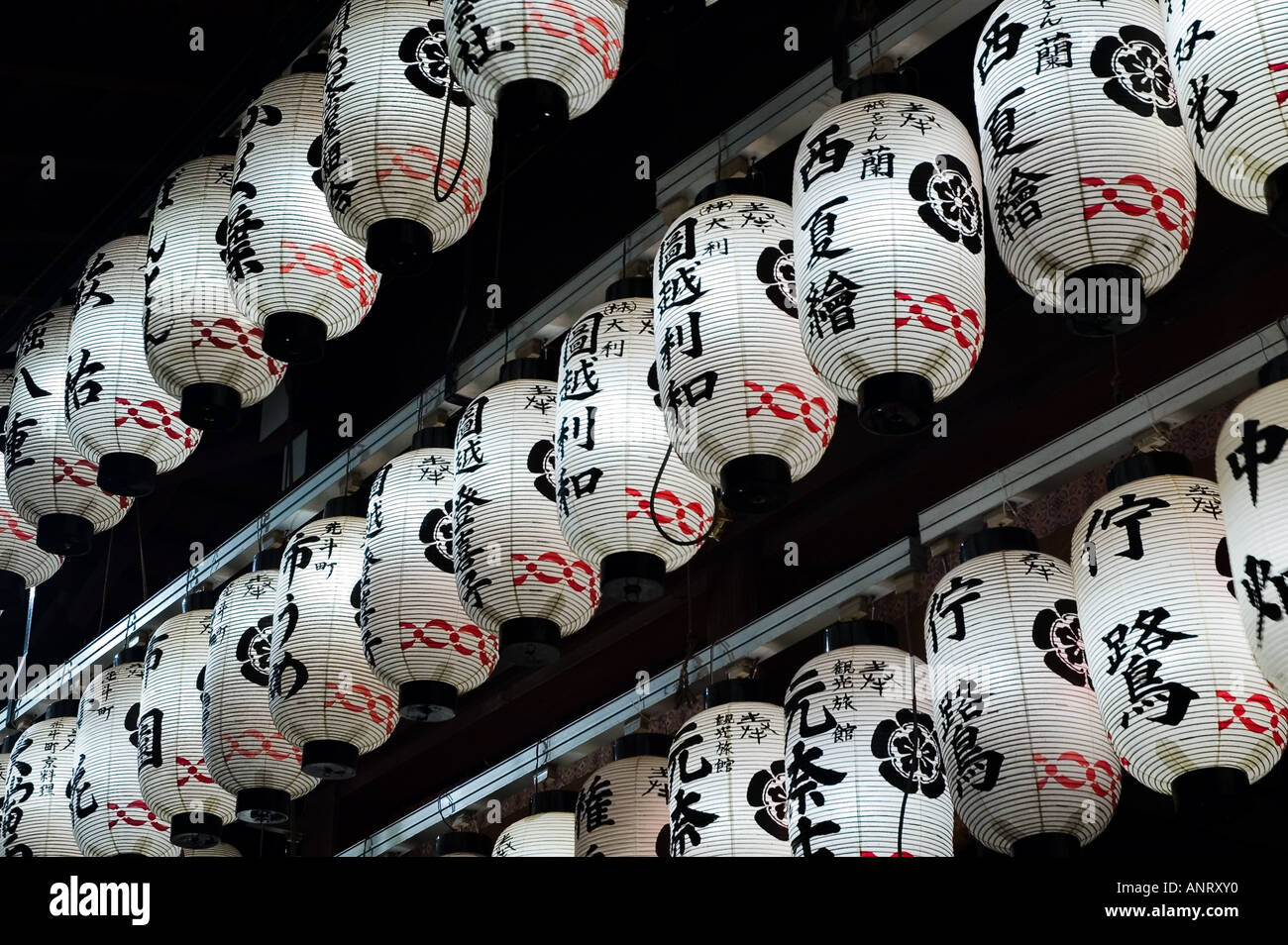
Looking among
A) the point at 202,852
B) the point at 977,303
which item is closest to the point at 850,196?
the point at 977,303

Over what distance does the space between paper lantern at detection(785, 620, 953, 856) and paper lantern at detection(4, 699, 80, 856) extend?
110 inches

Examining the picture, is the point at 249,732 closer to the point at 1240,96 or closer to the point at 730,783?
the point at 730,783

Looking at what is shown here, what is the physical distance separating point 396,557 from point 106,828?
1669 millimetres

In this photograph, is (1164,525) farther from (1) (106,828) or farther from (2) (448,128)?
(1) (106,828)

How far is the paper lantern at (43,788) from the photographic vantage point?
597 cm

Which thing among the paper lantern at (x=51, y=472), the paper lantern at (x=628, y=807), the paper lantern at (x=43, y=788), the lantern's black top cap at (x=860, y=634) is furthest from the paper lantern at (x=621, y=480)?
the paper lantern at (x=43, y=788)

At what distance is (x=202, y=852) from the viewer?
633 cm

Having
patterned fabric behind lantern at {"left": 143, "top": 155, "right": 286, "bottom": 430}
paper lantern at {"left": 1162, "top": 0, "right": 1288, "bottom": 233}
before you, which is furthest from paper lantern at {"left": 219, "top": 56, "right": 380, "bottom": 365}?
paper lantern at {"left": 1162, "top": 0, "right": 1288, "bottom": 233}

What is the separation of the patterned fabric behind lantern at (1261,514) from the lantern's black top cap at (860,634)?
108 centimetres

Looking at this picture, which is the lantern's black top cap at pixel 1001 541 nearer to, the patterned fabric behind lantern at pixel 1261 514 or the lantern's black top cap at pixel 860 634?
the lantern's black top cap at pixel 860 634

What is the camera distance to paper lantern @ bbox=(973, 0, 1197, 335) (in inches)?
131

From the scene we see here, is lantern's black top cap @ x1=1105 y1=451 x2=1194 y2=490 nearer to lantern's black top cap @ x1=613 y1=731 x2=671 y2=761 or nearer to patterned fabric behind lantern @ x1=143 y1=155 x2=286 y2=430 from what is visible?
lantern's black top cap @ x1=613 y1=731 x2=671 y2=761
